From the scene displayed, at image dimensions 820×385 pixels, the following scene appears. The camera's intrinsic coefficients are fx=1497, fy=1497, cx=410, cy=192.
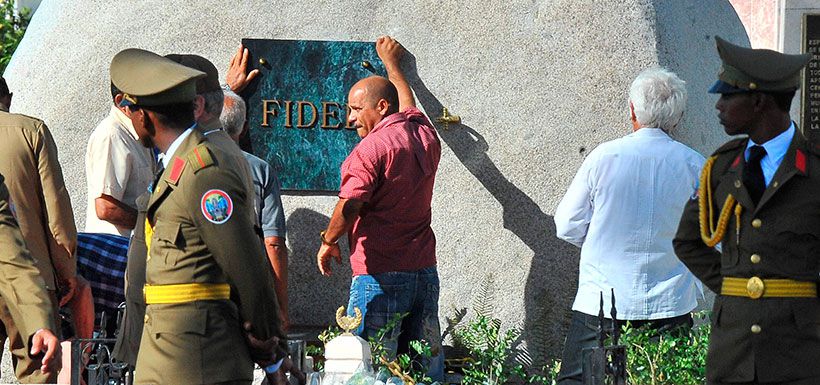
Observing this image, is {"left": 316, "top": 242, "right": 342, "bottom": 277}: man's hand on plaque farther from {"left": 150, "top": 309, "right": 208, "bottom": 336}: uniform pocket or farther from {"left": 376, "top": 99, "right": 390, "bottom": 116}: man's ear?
{"left": 150, "top": 309, "right": 208, "bottom": 336}: uniform pocket

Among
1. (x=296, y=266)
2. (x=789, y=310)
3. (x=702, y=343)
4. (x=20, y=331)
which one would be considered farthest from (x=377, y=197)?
(x=789, y=310)

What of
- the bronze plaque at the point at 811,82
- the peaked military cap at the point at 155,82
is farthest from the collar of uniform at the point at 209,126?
the bronze plaque at the point at 811,82

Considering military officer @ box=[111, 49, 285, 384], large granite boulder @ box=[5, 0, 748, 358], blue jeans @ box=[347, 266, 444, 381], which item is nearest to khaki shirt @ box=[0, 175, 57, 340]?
military officer @ box=[111, 49, 285, 384]

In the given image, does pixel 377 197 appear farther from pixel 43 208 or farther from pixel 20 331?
pixel 20 331

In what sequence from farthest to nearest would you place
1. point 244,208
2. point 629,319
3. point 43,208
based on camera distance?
point 43,208 < point 629,319 < point 244,208

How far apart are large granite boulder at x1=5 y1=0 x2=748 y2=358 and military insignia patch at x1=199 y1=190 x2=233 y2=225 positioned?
12.6ft

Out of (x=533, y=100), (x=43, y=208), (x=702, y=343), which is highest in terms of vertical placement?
(x=533, y=100)

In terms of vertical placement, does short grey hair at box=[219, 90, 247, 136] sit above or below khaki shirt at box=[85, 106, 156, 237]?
above

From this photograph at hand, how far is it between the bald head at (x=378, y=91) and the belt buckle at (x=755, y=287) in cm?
317

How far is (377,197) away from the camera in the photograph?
7.64m

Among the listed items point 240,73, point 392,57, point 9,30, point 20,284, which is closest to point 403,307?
point 392,57

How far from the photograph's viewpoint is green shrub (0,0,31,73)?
1401 centimetres

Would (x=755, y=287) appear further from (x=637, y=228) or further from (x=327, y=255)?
(x=327, y=255)

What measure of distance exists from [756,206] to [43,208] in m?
3.78
